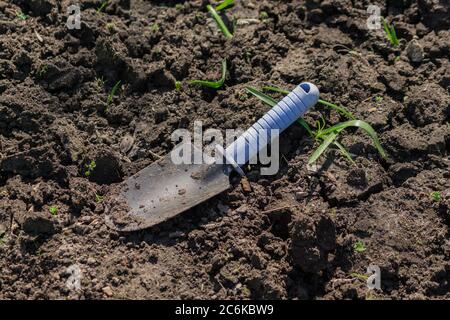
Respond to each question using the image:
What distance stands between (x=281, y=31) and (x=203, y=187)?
1052 millimetres

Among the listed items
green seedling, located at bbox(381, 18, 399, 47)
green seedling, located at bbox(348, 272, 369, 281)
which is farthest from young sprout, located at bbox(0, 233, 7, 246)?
green seedling, located at bbox(381, 18, 399, 47)

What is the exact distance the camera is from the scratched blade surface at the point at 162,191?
9.60 feet

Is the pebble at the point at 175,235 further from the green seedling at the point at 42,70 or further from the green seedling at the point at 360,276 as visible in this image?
Result: the green seedling at the point at 42,70

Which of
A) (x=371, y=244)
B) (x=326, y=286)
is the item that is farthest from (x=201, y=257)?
(x=371, y=244)

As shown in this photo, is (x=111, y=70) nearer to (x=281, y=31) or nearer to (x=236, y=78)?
(x=236, y=78)

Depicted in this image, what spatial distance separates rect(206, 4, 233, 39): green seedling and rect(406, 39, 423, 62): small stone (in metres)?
0.92

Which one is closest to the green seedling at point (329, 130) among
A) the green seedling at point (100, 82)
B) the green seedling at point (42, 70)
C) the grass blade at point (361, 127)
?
the grass blade at point (361, 127)

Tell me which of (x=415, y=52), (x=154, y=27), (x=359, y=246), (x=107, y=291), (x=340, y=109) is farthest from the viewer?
(x=154, y=27)

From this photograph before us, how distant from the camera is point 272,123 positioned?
3037 mm

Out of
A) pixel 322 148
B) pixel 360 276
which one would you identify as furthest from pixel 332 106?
pixel 360 276

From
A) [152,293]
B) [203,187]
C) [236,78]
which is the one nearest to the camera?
[152,293]

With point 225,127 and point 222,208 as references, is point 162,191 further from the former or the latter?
point 225,127

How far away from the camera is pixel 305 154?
3107mm

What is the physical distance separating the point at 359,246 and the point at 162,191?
892 mm
